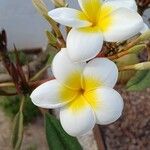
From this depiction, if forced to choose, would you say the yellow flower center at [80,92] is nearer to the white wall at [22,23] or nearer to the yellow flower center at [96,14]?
the yellow flower center at [96,14]

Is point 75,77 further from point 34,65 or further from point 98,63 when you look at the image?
point 34,65

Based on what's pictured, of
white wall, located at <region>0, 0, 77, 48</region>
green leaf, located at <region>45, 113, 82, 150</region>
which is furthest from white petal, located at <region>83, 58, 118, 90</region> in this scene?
white wall, located at <region>0, 0, 77, 48</region>

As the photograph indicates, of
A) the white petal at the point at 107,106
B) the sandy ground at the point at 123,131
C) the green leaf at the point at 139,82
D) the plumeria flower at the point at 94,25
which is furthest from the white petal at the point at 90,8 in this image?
the sandy ground at the point at 123,131

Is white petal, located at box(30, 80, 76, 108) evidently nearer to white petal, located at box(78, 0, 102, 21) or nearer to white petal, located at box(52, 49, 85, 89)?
white petal, located at box(52, 49, 85, 89)

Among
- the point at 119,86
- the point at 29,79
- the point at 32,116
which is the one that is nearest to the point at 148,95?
the point at 119,86

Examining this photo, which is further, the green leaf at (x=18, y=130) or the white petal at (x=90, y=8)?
the green leaf at (x=18, y=130)
